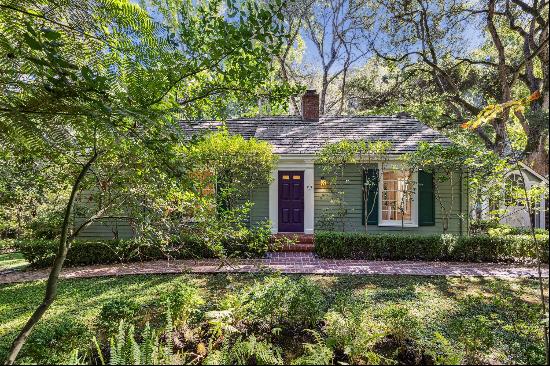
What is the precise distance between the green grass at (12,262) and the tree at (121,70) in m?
7.34

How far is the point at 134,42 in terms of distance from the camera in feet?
8.09

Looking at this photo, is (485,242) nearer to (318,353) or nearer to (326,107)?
(318,353)

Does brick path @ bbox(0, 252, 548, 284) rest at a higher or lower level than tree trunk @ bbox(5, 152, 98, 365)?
lower

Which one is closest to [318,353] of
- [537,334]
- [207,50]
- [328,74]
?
[207,50]

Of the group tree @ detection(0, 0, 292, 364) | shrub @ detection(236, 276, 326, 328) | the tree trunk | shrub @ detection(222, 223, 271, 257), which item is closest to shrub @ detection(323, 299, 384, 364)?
shrub @ detection(236, 276, 326, 328)

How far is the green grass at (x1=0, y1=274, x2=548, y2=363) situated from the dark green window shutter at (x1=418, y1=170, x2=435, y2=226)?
12.0 ft

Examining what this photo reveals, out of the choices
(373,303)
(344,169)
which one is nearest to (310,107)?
(344,169)

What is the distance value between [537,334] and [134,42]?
5.40 metres

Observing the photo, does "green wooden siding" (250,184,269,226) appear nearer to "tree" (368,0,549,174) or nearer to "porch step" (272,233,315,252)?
"porch step" (272,233,315,252)

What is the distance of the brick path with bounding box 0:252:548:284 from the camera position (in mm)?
6828

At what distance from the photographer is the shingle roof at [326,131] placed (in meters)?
10.5

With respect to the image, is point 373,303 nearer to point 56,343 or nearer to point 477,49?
point 56,343

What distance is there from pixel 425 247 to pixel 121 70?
8.14 metres

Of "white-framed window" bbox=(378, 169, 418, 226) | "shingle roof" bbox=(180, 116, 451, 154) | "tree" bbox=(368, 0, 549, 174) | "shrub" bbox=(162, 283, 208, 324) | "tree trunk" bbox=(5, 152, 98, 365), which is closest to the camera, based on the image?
"tree trunk" bbox=(5, 152, 98, 365)
